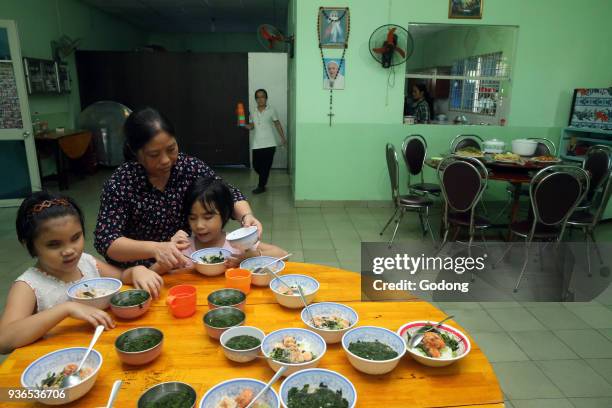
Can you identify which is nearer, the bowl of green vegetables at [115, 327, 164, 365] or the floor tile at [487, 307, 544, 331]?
the bowl of green vegetables at [115, 327, 164, 365]

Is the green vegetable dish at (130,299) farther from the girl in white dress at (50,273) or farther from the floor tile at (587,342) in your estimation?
the floor tile at (587,342)

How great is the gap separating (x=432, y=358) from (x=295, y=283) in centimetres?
55

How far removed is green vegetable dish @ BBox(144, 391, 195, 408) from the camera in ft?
2.75

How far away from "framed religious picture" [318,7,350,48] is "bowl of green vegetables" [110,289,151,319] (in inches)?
158

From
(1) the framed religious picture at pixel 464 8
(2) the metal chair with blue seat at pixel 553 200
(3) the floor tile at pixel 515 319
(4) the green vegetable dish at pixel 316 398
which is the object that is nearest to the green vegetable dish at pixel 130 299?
(4) the green vegetable dish at pixel 316 398

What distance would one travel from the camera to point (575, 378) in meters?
2.00

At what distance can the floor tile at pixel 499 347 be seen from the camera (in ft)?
7.04

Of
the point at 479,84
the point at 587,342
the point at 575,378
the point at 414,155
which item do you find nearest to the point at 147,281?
the point at 575,378

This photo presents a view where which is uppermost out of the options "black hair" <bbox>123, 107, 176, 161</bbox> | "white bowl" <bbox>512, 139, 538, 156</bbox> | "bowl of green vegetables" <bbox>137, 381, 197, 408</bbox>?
"black hair" <bbox>123, 107, 176, 161</bbox>

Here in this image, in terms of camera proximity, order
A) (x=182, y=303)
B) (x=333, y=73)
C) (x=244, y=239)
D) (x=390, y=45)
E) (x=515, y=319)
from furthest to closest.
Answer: (x=333, y=73)
(x=390, y=45)
(x=515, y=319)
(x=244, y=239)
(x=182, y=303)

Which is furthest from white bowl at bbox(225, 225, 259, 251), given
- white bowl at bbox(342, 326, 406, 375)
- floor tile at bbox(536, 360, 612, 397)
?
floor tile at bbox(536, 360, 612, 397)

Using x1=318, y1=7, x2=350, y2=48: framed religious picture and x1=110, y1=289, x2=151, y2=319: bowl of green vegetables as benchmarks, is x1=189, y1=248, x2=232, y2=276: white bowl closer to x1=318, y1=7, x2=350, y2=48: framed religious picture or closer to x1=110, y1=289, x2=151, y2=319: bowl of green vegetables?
x1=110, y1=289, x2=151, y2=319: bowl of green vegetables

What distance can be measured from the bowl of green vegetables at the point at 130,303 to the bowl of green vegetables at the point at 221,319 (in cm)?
21

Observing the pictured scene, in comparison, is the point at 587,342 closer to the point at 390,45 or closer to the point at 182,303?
the point at 182,303
